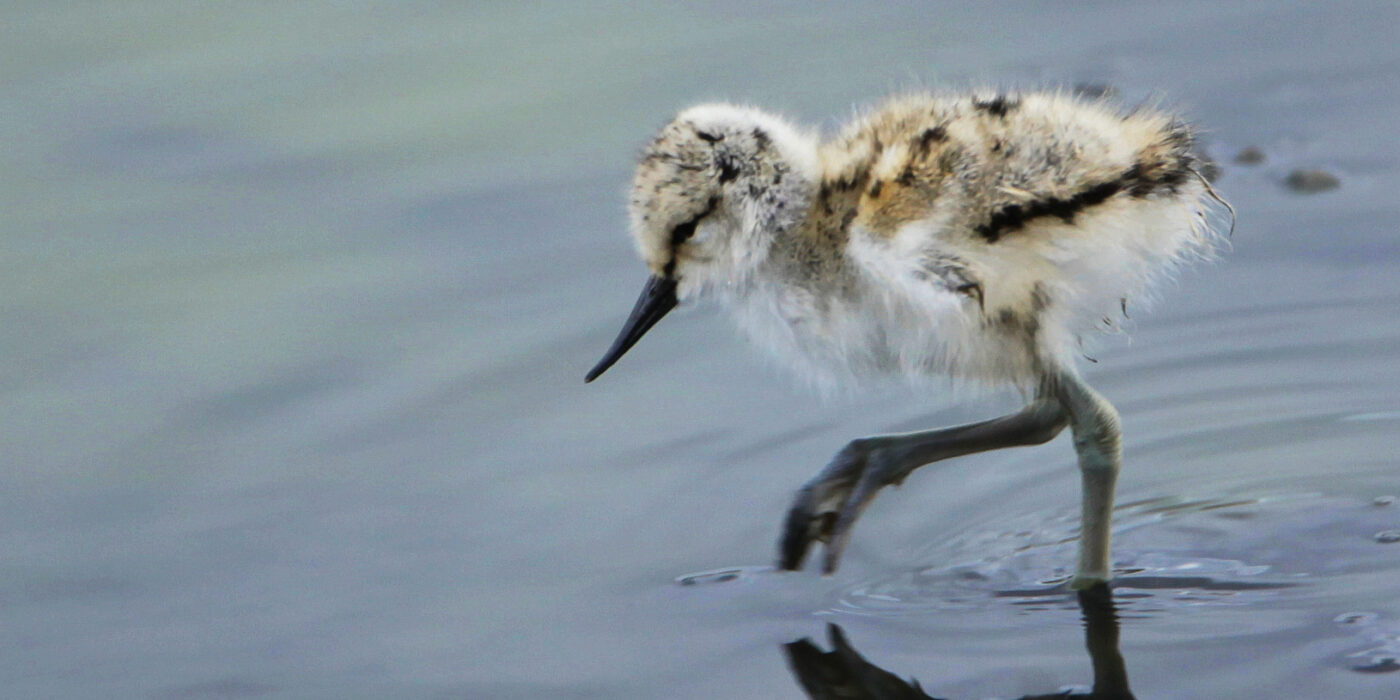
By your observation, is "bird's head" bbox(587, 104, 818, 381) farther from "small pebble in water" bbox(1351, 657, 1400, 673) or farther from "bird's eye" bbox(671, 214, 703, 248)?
"small pebble in water" bbox(1351, 657, 1400, 673)

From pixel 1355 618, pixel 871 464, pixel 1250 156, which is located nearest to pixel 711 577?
pixel 871 464

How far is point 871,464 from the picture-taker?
3289mm

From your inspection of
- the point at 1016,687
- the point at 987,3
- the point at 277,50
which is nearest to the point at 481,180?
the point at 277,50

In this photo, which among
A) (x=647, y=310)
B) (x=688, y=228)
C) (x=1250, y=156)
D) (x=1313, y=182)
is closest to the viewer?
(x=688, y=228)

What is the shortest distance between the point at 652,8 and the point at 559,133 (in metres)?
0.75

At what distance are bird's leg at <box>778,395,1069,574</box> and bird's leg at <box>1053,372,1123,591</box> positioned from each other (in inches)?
1.1

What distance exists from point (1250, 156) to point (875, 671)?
2087mm

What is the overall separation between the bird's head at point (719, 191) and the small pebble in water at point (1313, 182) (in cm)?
166

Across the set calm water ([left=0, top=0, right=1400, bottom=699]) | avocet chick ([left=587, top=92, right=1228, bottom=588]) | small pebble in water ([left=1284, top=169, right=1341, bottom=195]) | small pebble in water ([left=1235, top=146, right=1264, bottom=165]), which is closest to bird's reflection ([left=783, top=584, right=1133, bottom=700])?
calm water ([left=0, top=0, right=1400, bottom=699])

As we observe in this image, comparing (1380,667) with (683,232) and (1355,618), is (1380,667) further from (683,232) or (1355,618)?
(683,232)

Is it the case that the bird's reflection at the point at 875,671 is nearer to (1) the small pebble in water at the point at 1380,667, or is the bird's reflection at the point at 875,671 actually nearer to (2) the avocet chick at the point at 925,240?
(2) the avocet chick at the point at 925,240

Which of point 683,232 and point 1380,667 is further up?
point 683,232

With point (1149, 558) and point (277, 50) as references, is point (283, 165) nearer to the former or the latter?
point (277, 50)

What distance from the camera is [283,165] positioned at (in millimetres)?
4824
